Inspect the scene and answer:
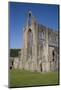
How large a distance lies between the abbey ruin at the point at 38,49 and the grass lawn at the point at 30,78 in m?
0.06

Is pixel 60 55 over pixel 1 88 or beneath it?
over

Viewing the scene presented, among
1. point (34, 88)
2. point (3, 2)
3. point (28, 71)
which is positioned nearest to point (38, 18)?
point (3, 2)

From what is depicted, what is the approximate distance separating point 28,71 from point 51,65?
1.13ft

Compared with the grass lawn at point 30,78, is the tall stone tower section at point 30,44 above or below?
above

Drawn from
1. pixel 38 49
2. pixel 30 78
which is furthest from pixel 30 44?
pixel 30 78

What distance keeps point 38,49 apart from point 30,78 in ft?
1.36

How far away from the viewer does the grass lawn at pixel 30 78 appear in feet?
10.2

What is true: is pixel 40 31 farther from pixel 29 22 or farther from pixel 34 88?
pixel 34 88

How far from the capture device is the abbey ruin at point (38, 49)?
3.17 metres

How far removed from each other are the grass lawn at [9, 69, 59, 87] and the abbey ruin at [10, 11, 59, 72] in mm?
63

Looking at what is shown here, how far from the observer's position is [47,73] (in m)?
3.23

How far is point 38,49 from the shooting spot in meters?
3.21

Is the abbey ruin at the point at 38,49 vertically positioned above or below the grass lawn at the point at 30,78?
above

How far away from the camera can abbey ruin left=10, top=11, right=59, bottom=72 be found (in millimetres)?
3168
